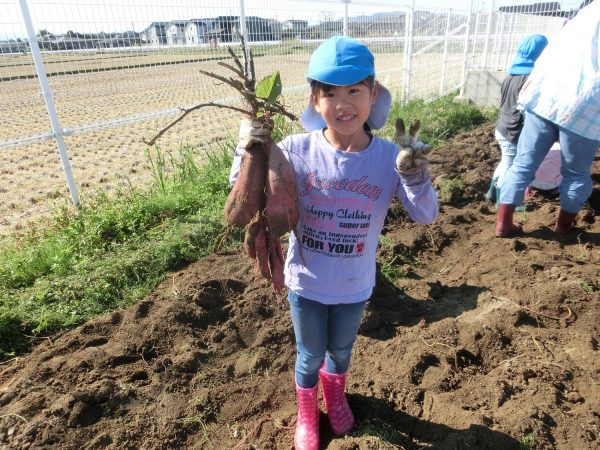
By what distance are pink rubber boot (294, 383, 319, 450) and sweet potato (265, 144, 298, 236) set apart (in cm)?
84

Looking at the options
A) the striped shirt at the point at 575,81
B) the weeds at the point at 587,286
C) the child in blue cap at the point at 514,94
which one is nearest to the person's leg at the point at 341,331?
the weeds at the point at 587,286

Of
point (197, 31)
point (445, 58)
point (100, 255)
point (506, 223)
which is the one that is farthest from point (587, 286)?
point (445, 58)

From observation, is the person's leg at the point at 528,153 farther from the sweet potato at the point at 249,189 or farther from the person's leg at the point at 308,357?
the sweet potato at the point at 249,189

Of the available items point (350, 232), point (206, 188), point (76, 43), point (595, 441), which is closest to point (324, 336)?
point (350, 232)

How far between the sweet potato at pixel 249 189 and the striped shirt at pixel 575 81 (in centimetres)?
251

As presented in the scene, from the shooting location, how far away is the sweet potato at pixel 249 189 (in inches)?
60.1

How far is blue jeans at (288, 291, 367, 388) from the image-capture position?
5.82ft

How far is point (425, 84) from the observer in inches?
379

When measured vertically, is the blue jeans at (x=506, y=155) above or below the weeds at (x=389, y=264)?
above

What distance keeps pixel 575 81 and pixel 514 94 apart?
0.91 meters

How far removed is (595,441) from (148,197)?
12.7 ft

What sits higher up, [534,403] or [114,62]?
[114,62]

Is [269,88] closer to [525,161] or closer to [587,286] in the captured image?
[587,286]

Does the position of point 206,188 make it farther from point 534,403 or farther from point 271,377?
point 534,403
